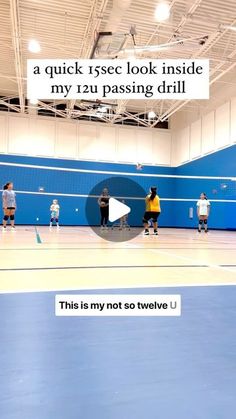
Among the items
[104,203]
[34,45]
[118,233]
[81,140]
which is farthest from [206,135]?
[34,45]

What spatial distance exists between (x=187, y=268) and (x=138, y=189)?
2003 centimetres

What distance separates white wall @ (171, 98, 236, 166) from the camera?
60.3ft

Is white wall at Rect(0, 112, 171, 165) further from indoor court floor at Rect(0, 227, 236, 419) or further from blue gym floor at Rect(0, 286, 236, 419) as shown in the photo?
blue gym floor at Rect(0, 286, 236, 419)

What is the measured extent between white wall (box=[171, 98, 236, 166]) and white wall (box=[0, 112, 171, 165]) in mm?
820

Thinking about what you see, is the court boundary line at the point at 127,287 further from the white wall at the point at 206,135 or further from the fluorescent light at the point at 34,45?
the white wall at the point at 206,135

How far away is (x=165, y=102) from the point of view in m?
21.4

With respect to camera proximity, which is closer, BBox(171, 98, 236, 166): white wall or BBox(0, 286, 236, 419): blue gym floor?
BBox(0, 286, 236, 419): blue gym floor

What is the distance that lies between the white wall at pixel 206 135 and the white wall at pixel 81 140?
0.82m

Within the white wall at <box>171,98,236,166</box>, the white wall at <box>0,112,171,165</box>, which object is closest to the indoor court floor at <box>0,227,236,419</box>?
the white wall at <box>171,98,236,166</box>

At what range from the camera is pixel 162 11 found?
11555mm

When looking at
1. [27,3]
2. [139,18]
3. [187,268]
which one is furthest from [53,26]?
[187,268]

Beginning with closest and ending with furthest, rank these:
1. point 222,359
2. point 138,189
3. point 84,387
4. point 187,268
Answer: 1. point 84,387
2. point 222,359
3. point 187,268
4. point 138,189

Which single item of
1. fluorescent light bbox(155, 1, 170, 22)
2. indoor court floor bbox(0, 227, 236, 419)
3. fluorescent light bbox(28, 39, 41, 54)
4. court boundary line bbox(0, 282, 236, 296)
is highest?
fluorescent light bbox(155, 1, 170, 22)

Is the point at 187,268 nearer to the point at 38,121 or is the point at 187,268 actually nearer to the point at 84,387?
the point at 84,387
